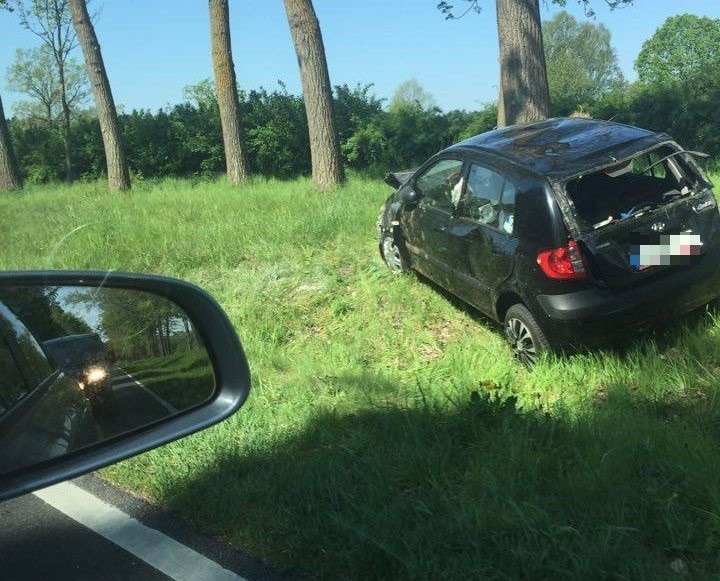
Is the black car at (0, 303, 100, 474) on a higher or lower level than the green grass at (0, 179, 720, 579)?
higher

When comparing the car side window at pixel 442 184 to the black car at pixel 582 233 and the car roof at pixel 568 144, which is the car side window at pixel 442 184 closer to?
the black car at pixel 582 233

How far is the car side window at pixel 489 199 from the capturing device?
19.8 ft

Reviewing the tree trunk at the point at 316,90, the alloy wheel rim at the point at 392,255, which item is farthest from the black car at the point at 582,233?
the tree trunk at the point at 316,90

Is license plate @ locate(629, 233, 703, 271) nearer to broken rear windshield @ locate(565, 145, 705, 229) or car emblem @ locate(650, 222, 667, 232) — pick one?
car emblem @ locate(650, 222, 667, 232)

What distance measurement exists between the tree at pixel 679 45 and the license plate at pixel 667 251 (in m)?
71.4

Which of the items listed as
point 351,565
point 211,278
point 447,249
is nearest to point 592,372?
point 447,249

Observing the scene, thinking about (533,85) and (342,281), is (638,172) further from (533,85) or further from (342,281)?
(533,85)

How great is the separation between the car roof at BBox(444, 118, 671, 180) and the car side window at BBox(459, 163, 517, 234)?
0.20 m

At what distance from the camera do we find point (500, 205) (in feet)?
20.2

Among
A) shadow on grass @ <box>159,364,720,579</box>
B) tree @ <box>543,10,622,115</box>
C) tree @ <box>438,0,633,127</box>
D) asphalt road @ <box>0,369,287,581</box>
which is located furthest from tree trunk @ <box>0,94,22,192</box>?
tree @ <box>543,10,622,115</box>

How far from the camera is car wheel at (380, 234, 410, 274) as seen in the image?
8.24 metres

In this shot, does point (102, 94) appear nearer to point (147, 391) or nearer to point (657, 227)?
point (657, 227)

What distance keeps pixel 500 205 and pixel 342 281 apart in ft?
9.07

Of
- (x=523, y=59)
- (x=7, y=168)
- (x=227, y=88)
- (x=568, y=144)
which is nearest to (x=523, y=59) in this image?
(x=523, y=59)
